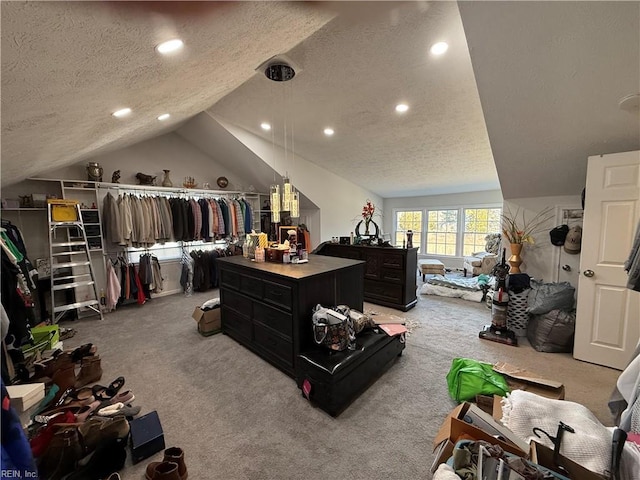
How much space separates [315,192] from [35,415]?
4.87m

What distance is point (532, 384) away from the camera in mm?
1853

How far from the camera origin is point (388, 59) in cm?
238

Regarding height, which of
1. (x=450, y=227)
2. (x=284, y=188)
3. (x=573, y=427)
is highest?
(x=284, y=188)

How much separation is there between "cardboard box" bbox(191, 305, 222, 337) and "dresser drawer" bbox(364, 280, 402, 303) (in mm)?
2341

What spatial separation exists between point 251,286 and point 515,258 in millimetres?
3350

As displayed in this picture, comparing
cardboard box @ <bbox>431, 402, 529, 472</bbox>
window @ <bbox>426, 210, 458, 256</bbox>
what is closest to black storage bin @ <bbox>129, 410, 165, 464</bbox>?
cardboard box @ <bbox>431, 402, 529, 472</bbox>

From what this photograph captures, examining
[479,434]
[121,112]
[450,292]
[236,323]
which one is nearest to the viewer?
[479,434]

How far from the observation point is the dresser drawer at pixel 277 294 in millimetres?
2172

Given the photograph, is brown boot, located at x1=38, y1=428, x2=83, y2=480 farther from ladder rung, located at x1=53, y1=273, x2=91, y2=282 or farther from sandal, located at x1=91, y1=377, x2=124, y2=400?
ladder rung, located at x1=53, y1=273, x2=91, y2=282

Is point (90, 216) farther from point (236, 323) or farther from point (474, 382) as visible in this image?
point (474, 382)

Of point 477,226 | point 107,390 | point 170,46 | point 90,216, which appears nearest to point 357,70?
point 170,46

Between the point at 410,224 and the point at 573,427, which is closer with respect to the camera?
the point at 573,427

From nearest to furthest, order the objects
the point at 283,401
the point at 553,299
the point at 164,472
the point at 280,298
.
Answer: the point at 164,472
the point at 283,401
the point at 280,298
the point at 553,299

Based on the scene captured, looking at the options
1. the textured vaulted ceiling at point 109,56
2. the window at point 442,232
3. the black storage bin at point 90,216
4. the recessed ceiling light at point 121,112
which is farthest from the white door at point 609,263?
the black storage bin at point 90,216
